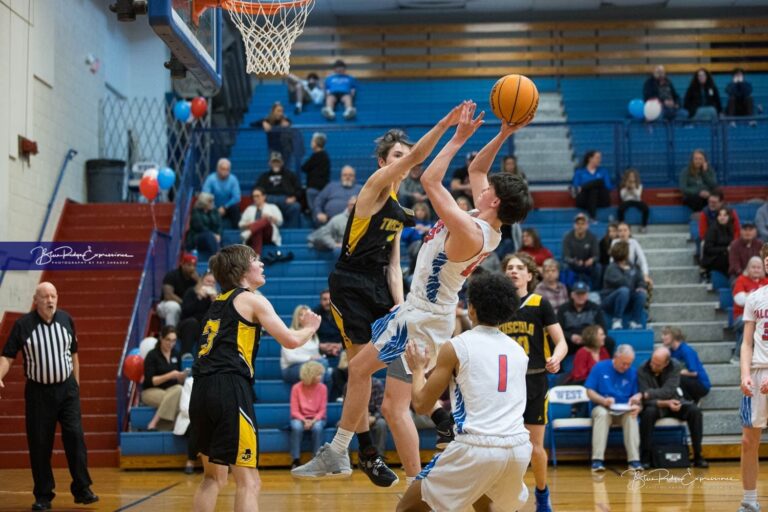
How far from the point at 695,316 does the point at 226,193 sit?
7079 millimetres

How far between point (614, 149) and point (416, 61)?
288 inches

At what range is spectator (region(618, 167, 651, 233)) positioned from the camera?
1570 centimetres

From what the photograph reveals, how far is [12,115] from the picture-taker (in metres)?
13.3

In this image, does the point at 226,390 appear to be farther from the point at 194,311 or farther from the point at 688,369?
the point at 688,369

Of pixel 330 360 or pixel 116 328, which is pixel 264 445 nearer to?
pixel 330 360

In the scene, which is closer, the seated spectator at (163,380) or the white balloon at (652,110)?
the seated spectator at (163,380)

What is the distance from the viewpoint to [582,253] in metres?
14.1

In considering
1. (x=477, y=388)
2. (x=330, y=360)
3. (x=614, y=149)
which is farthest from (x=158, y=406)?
(x=614, y=149)

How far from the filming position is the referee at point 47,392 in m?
9.09

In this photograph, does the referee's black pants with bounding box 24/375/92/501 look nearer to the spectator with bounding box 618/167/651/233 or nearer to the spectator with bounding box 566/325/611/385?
the spectator with bounding box 566/325/611/385

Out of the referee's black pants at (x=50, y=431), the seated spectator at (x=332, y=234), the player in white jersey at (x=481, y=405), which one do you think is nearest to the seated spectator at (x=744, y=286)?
the seated spectator at (x=332, y=234)

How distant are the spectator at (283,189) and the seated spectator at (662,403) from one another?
20.2ft

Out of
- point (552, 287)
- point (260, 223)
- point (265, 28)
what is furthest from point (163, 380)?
point (552, 287)

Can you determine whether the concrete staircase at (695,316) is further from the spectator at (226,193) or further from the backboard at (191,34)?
the backboard at (191,34)
